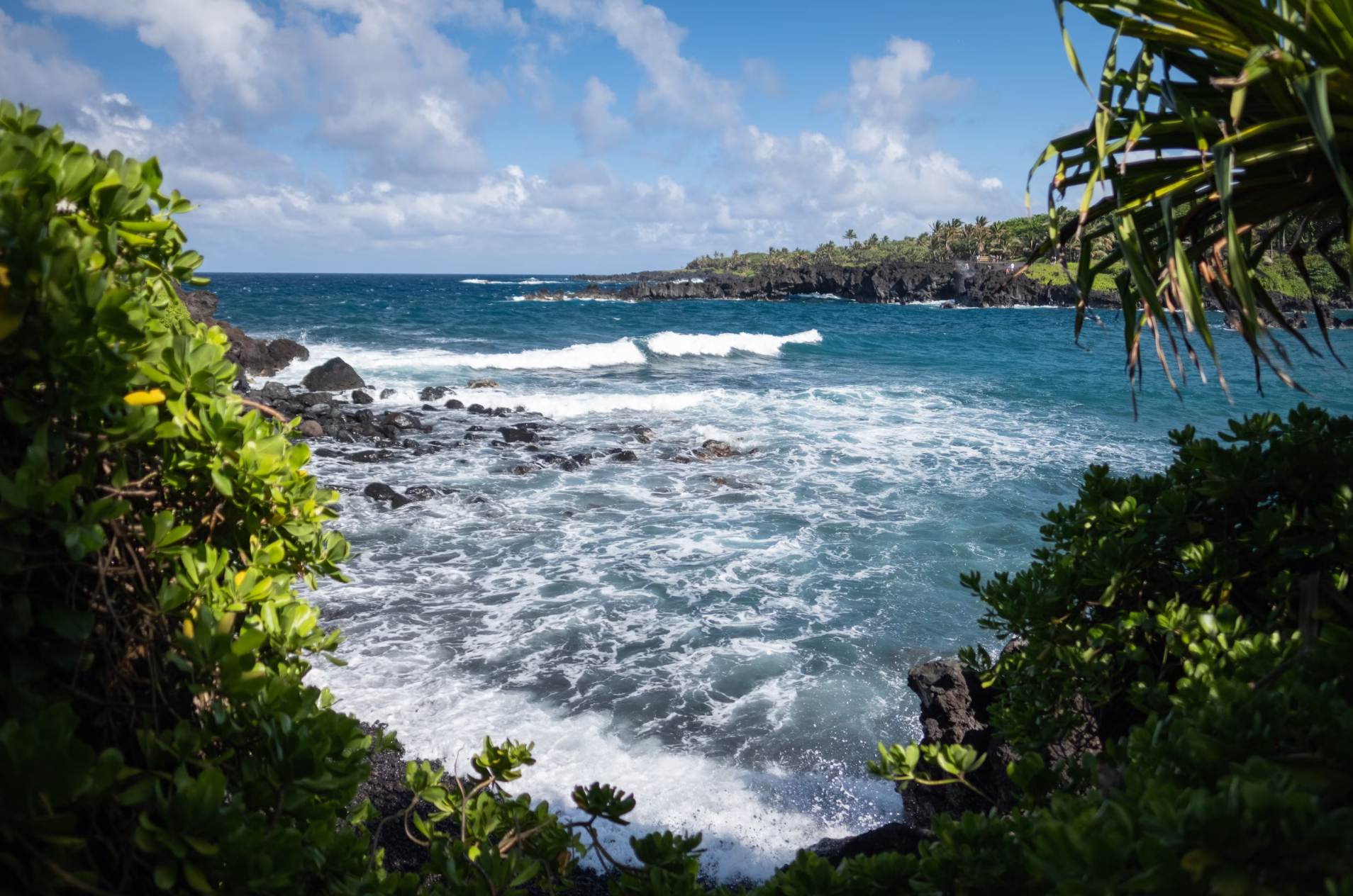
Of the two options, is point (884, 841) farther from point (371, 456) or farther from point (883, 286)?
point (883, 286)

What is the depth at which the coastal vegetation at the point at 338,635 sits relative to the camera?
3.92 feet

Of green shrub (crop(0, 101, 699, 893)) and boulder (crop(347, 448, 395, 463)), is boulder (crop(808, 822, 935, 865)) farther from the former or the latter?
boulder (crop(347, 448, 395, 463))

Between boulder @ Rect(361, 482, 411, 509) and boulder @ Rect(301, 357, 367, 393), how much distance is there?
413 inches

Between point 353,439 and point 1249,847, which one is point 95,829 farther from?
point 353,439

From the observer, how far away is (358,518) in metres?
10.8

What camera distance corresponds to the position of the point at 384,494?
1173 cm

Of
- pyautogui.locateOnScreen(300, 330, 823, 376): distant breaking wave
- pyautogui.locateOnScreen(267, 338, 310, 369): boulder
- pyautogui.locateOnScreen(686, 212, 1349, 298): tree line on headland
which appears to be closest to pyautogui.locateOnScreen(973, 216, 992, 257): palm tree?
pyautogui.locateOnScreen(686, 212, 1349, 298): tree line on headland

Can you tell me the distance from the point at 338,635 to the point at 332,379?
21399 millimetres

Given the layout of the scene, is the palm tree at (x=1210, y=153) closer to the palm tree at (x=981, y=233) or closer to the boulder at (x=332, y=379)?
the boulder at (x=332, y=379)

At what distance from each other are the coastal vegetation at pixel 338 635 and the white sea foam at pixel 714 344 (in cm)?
2993

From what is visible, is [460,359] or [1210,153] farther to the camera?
[460,359]

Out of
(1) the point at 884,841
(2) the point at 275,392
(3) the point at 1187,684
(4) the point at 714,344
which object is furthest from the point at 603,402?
(3) the point at 1187,684

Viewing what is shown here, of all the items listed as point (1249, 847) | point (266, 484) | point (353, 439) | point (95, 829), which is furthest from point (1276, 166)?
point (353, 439)

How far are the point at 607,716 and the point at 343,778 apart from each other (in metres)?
4.67
